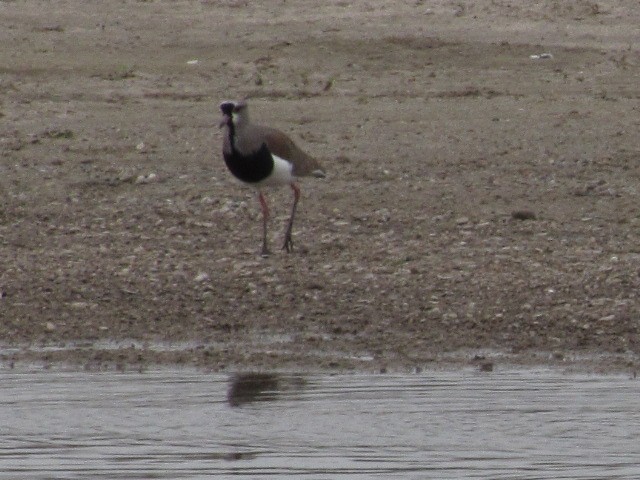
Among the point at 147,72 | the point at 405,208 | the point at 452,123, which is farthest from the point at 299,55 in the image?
the point at 405,208

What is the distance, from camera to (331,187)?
43.7 feet

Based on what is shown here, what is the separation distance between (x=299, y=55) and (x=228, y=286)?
735 cm

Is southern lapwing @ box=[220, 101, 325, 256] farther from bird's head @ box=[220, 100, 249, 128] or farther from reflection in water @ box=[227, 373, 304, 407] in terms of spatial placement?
reflection in water @ box=[227, 373, 304, 407]

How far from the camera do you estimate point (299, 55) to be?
1786 cm

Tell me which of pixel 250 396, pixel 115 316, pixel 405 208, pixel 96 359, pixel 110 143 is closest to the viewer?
pixel 250 396

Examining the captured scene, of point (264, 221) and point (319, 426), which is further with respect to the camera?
point (264, 221)

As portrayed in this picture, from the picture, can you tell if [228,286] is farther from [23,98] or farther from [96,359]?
[23,98]

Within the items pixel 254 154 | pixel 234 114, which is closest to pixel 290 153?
pixel 254 154

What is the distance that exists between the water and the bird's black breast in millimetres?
2500

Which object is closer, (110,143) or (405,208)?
(405,208)

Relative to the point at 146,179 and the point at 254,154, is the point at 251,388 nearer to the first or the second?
the point at 254,154

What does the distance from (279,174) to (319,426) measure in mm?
3656

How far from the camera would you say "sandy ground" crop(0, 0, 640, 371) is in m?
10.1

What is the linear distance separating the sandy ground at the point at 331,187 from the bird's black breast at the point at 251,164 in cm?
45
